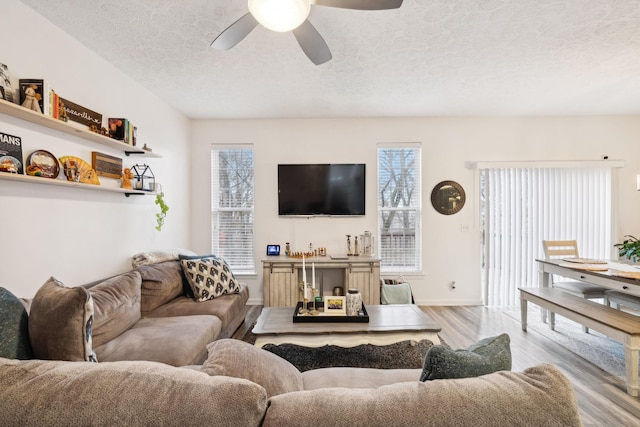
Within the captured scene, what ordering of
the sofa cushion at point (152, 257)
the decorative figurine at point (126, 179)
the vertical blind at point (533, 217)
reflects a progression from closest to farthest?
the decorative figurine at point (126, 179), the sofa cushion at point (152, 257), the vertical blind at point (533, 217)

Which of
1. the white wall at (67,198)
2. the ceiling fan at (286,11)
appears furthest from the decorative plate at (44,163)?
the ceiling fan at (286,11)

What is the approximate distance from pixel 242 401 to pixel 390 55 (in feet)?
8.88

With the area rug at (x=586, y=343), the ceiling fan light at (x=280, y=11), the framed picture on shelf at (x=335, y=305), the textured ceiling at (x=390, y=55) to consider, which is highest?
the textured ceiling at (x=390, y=55)

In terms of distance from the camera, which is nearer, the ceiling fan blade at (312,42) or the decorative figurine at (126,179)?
the ceiling fan blade at (312,42)

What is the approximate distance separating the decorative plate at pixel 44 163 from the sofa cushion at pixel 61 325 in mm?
1022

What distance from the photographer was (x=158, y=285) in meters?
2.60

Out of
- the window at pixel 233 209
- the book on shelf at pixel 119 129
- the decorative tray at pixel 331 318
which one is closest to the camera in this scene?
the decorative tray at pixel 331 318

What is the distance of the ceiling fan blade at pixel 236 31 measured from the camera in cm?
175

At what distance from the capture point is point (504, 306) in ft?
13.5

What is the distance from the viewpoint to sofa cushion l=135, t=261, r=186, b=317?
2.53 meters

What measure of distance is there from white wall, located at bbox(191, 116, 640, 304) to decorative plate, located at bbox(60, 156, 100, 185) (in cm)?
214

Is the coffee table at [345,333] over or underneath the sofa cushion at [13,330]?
underneath

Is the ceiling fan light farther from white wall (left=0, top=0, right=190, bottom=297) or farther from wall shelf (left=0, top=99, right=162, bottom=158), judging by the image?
white wall (left=0, top=0, right=190, bottom=297)

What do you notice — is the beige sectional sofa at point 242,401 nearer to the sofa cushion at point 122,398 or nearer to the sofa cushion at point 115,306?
the sofa cushion at point 122,398
